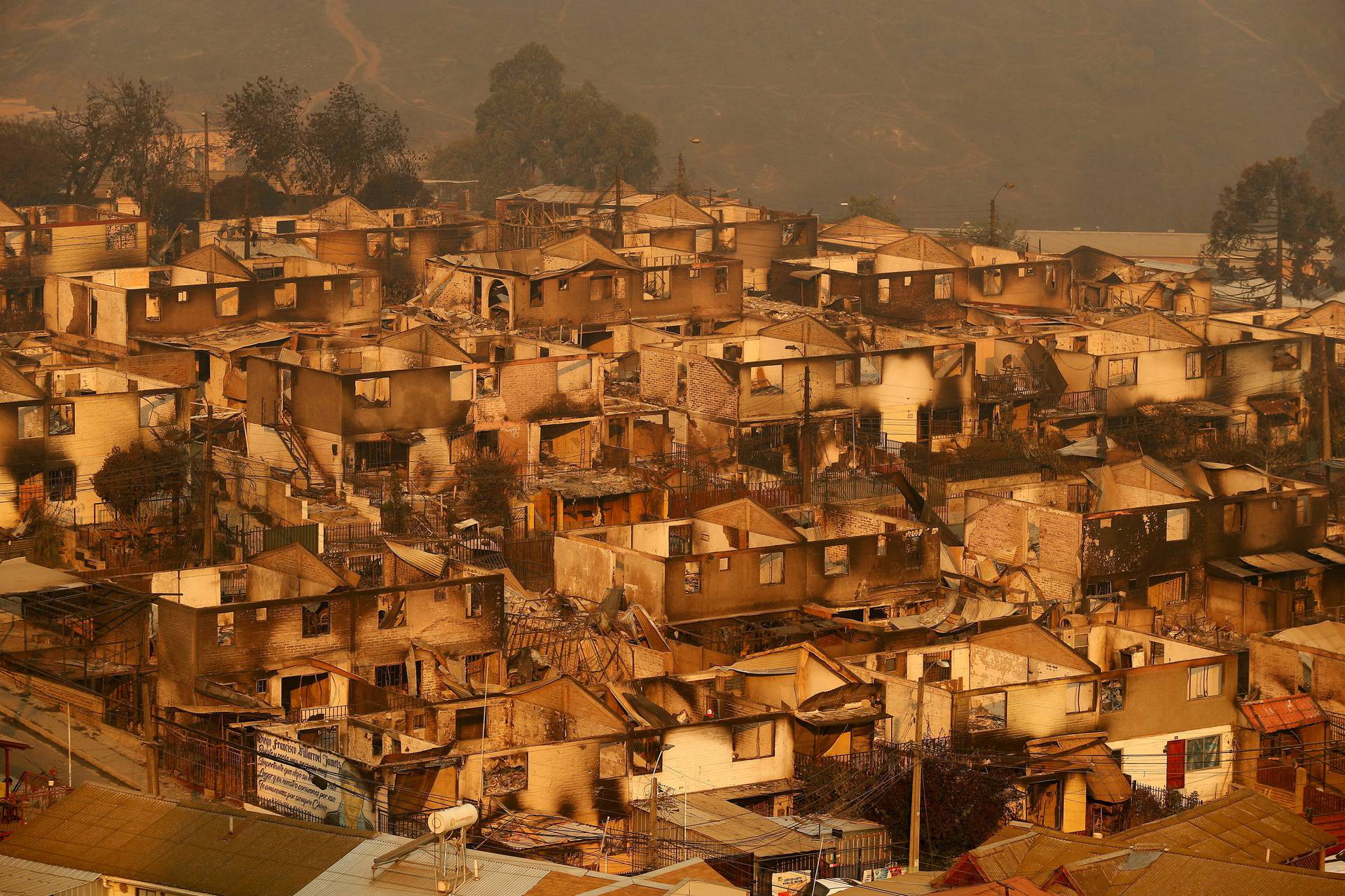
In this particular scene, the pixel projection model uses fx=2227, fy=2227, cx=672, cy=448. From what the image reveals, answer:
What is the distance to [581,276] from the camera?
5397 centimetres

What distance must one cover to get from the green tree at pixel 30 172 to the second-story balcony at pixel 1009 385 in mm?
41872

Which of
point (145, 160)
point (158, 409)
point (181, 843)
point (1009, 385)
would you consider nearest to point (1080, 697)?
point (181, 843)

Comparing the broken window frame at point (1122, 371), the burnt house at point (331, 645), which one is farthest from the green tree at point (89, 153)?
the burnt house at point (331, 645)

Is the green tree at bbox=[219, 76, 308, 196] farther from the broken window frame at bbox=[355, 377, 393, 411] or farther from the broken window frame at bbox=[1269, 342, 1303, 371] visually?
the broken window frame at bbox=[1269, 342, 1303, 371]

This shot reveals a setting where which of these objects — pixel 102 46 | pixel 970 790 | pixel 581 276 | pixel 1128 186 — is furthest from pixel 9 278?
pixel 102 46

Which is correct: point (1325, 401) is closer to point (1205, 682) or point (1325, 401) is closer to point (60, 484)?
point (1205, 682)

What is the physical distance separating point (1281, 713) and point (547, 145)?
79280 mm

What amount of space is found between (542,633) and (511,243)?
37787 mm

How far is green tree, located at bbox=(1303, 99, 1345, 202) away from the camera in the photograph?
122188mm

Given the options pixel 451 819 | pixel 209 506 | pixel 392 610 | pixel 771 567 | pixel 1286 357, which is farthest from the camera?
pixel 1286 357

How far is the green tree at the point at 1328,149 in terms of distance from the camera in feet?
401

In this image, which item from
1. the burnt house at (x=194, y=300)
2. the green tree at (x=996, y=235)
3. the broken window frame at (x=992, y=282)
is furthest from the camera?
the green tree at (x=996, y=235)

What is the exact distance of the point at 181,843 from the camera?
20.6 metres

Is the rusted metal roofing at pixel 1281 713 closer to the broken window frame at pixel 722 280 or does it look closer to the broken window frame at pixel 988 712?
the broken window frame at pixel 988 712
